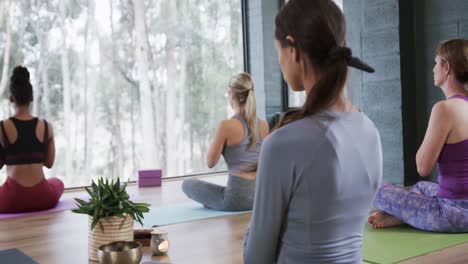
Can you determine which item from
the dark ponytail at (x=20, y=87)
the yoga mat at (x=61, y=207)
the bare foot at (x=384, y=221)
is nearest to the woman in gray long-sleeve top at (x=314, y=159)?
the bare foot at (x=384, y=221)

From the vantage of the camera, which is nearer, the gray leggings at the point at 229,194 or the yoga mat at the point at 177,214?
the yoga mat at the point at 177,214

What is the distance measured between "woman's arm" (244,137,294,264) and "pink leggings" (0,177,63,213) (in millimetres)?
2594

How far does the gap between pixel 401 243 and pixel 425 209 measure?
26cm

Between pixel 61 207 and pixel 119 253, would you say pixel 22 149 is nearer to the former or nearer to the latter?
pixel 61 207

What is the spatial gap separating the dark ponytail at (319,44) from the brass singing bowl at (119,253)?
912 mm

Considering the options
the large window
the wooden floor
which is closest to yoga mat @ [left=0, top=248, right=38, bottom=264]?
the wooden floor

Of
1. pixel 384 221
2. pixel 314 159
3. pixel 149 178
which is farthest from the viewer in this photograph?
pixel 149 178

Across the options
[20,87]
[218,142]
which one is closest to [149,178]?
[20,87]

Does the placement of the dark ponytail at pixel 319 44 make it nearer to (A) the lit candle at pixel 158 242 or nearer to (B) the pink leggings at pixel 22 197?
(A) the lit candle at pixel 158 242

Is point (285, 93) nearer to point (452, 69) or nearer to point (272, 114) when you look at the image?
point (272, 114)

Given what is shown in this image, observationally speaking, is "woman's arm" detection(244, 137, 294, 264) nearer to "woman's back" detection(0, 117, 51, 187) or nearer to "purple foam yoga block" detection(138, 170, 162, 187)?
"woman's back" detection(0, 117, 51, 187)

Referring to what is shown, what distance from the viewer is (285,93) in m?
5.72

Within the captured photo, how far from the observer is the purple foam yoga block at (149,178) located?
14.8 feet

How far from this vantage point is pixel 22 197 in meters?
3.34
